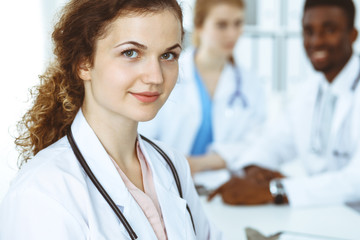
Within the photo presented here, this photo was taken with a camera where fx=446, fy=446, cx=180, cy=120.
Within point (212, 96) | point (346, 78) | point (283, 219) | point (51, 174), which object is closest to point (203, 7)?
point (212, 96)

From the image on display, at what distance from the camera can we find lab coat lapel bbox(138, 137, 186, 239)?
92 cm

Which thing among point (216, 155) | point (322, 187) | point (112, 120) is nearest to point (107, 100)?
point (112, 120)

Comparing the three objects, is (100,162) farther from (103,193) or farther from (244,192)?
(244,192)

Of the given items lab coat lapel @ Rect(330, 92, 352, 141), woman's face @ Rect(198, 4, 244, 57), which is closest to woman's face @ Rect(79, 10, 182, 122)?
lab coat lapel @ Rect(330, 92, 352, 141)

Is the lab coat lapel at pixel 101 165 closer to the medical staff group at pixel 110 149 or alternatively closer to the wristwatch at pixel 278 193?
the medical staff group at pixel 110 149

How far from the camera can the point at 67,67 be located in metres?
0.92

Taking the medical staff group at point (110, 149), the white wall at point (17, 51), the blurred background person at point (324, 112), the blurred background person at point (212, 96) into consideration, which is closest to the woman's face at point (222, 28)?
the blurred background person at point (212, 96)

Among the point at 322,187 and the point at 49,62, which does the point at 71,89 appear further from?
the point at 322,187

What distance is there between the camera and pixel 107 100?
2.78 ft

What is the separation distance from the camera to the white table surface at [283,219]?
129 centimetres

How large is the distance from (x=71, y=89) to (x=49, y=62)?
13 centimetres

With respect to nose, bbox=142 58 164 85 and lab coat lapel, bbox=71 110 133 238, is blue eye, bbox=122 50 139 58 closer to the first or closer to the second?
nose, bbox=142 58 164 85

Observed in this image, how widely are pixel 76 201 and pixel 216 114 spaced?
1671 mm

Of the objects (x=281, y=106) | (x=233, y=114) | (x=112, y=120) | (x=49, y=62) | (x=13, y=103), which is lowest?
(x=281, y=106)
